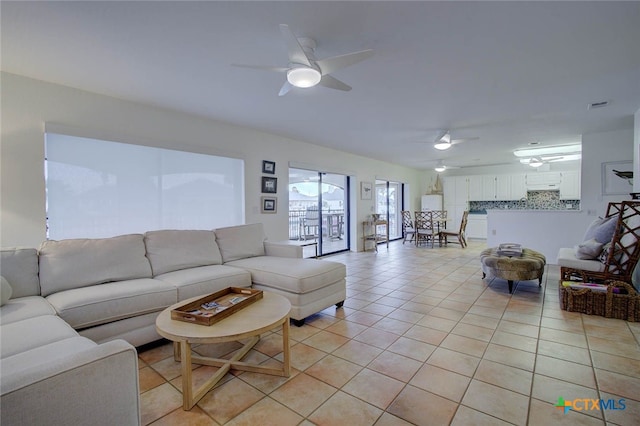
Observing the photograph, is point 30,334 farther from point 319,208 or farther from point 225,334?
point 319,208

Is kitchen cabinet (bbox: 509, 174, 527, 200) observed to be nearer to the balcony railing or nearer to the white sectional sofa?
the balcony railing

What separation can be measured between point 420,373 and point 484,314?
147 centimetres

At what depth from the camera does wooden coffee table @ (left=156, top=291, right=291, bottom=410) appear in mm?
1630

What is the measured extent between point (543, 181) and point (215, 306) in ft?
30.4

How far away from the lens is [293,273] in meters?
2.79

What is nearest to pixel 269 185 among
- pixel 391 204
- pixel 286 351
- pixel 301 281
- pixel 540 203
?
pixel 301 281

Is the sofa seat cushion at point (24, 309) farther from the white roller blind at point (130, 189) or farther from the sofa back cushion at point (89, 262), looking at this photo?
the white roller blind at point (130, 189)

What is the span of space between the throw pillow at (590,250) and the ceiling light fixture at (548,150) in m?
3.63

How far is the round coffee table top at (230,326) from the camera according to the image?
5.32ft

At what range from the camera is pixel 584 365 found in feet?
6.72

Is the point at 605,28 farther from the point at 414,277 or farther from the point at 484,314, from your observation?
the point at 414,277

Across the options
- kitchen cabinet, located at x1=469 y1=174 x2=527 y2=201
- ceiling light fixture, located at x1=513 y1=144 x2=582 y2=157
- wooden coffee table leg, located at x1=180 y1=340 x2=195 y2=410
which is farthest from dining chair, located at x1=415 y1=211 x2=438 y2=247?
wooden coffee table leg, located at x1=180 y1=340 x2=195 y2=410

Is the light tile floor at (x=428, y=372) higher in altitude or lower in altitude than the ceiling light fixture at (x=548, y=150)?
lower

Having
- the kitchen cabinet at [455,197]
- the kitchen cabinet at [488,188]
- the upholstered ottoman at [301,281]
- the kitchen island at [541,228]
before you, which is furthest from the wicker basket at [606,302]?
the kitchen cabinet at [455,197]
